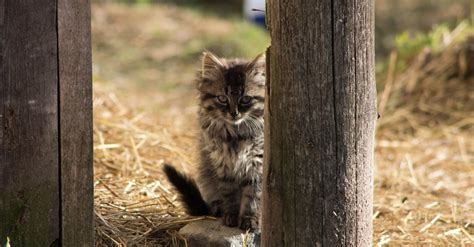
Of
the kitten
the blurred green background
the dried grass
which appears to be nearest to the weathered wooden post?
the dried grass

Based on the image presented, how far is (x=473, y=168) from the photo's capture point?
Result: 620 cm

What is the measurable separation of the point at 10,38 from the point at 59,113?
14.2 inches

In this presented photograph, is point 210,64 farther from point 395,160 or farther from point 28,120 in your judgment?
point 395,160

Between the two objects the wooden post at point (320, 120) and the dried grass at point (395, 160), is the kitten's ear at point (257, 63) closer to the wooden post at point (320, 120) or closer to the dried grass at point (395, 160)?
the dried grass at point (395, 160)

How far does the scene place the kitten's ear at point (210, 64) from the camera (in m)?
4.12

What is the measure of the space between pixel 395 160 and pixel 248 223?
116 inches

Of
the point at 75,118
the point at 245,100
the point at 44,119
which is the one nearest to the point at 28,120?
the point at 44,119

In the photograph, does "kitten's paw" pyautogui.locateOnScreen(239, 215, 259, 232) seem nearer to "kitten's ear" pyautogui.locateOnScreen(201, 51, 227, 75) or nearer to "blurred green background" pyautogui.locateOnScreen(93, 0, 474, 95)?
"kitten's ear" pyautogui.locateOnScreen(201, 51, 227, 75)

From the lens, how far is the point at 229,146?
3.92m

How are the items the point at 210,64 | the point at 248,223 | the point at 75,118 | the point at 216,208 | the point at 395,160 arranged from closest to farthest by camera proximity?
the point at 75,118 → the point at 248,223 → the point at 216,208 → the point at 210,64 → the point at 395,160

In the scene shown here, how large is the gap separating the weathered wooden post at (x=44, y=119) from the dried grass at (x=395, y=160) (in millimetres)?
Answer: 650

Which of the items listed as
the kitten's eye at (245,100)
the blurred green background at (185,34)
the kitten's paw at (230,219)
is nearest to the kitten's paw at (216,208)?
the kitten's paw at (230,219)

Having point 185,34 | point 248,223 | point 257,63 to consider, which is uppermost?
point 185,34

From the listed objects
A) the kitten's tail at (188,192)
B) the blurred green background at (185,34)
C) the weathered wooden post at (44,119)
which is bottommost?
the kitten's tail at (188,192)
